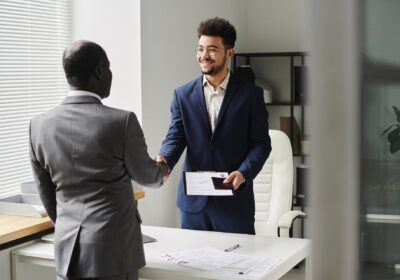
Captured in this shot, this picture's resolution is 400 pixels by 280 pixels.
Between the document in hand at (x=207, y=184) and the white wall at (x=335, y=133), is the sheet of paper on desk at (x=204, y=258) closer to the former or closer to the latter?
the document in hand at (x=207, y=184)

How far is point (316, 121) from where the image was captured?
31 cm

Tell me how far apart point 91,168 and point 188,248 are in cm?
74

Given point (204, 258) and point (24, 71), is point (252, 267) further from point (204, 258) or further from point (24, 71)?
point (24, 71)

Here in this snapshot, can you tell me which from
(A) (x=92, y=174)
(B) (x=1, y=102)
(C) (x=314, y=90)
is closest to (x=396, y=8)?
(C) (x=314, y=90)

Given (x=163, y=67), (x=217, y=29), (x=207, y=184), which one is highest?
(x=217, y=29)

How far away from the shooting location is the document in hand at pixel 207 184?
8.29ft

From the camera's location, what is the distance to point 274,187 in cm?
353

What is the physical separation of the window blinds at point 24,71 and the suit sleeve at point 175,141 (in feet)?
3.71

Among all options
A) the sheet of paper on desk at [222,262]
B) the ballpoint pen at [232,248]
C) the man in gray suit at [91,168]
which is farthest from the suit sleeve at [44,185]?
the ballpoint pen at [232,248]

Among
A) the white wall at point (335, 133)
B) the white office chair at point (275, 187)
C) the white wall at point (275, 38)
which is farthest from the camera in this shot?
the white wall at point (275, 38)

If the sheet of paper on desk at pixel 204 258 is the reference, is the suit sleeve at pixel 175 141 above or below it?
above

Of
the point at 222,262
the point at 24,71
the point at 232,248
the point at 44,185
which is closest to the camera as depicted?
the point at 44,185

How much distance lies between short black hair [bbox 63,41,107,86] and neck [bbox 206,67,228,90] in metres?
0.85

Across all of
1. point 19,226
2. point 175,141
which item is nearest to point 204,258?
point 175,141
